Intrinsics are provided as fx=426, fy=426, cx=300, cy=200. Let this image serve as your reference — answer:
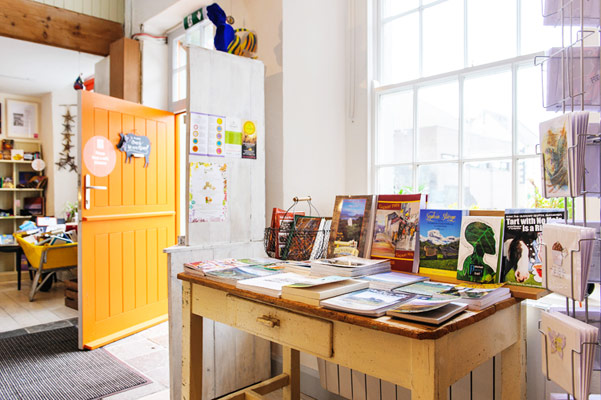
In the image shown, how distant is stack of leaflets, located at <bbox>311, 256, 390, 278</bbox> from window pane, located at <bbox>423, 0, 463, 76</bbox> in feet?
4.09

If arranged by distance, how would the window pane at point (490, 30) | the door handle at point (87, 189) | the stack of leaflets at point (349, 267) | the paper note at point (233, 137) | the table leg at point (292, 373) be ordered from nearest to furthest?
the stack of leaflets at point (349, 267)
the window pane at point (490, 30)
the table leg at point (292, 373)
the paper note at point (233, 137)
the door handle at point (87, 189)

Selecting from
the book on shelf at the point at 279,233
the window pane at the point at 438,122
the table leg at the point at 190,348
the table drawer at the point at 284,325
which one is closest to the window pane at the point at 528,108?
the window pane at the point at 438,122

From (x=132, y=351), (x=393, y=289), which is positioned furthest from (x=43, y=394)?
(x=393, y=289)

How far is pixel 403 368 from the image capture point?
1081 mm

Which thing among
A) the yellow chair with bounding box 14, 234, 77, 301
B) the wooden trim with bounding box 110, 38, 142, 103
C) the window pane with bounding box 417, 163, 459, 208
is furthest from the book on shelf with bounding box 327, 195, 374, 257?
the yellow chair with bounding box 14, 234, 77, 301

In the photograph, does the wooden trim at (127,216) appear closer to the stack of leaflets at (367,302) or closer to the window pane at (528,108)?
the stack of leaflets at (367,302)

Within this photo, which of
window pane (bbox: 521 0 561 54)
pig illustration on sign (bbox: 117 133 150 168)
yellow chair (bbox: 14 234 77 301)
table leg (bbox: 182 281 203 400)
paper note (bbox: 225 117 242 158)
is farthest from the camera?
yellow chair (bbox: 14 234 77 301)

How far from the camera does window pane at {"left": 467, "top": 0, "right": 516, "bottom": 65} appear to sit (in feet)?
6.77

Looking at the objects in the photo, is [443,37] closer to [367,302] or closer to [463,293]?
[463,293]

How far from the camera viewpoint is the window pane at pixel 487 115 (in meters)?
2.08

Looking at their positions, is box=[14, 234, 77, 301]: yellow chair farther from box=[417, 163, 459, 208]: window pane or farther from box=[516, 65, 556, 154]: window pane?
box=[516, 65, 556, 154]: window pane

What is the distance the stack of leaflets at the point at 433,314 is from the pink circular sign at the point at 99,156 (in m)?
2.94

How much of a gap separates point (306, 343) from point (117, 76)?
3.54m

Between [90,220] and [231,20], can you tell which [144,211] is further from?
[231,20]
